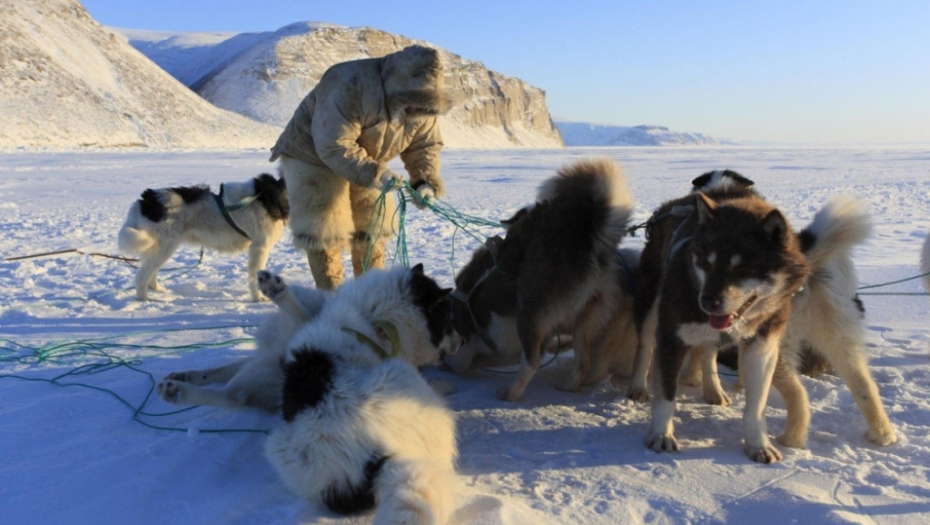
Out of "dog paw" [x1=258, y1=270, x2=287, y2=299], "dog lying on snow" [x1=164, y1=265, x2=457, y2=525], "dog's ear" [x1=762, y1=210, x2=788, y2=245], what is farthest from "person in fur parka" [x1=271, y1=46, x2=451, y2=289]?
"dog's ear" [x1=762, y1=210, x2=788, y2=245]

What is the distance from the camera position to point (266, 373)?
11.2ft

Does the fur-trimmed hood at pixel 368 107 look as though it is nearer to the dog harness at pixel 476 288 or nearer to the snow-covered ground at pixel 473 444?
the dog harness at pixel 476 288

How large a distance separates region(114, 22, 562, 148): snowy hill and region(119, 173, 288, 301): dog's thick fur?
57.3 metres

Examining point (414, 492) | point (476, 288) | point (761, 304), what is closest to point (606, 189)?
point (476, 288)

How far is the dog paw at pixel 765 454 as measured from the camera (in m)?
2.93

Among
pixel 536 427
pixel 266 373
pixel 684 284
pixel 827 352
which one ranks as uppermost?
pixel 684 284

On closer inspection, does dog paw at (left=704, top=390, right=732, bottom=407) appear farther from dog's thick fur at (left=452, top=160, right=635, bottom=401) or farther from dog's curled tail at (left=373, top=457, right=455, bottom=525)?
dog's curled tail at (left=373, top=457, right=455, bottom=525)

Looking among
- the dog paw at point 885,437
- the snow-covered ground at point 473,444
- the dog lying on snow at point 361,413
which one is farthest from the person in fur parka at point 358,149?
the dog paw at point 885,437

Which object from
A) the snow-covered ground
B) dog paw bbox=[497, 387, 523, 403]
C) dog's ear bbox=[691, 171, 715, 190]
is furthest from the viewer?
dog's ear bbox=[691, 171, 715, 190]

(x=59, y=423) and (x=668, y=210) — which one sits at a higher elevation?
(x=668, y=210)

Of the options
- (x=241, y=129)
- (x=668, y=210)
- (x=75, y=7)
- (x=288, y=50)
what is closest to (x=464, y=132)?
(x=288, y=50)

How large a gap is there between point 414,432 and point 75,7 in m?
68.1

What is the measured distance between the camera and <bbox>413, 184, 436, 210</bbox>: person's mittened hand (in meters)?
4.79

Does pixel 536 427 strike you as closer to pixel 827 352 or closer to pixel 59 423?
pixel 827 352
